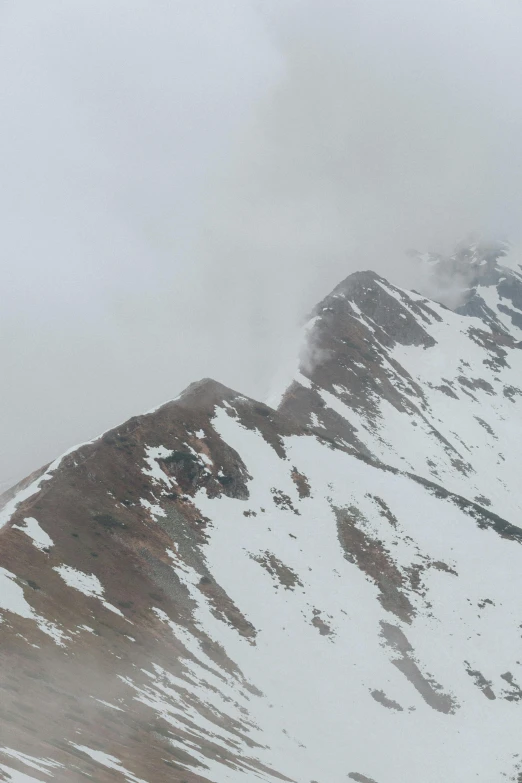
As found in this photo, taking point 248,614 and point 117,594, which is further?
point 248,614

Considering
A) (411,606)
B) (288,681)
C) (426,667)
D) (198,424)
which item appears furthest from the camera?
(198,424)

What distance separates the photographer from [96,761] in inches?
1182

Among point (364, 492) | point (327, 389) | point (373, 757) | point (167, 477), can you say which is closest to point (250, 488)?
point (167, 477)

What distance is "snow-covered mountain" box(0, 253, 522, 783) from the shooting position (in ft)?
128

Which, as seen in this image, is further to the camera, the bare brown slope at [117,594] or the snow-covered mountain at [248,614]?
the snow-covered mountain at [248,614]

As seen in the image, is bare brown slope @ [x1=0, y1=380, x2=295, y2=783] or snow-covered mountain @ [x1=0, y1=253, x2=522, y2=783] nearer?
bare brown slope @ [x1=0, y1=380, x2=295, y2=783]

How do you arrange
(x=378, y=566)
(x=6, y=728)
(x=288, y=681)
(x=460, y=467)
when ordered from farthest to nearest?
(x=460, y=467)
(x=378, y=566)
(x=288, y=681)
(x=6, y=728)

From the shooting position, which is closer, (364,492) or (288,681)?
(288,681)

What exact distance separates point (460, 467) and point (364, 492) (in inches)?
1903

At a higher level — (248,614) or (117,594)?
(248,614)

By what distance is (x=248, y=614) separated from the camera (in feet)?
209

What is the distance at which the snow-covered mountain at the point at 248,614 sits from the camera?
38.9 meters

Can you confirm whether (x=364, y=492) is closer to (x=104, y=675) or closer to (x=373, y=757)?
(x=373, y=757)

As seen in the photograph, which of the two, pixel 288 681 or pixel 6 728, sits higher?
pixel 288 681
